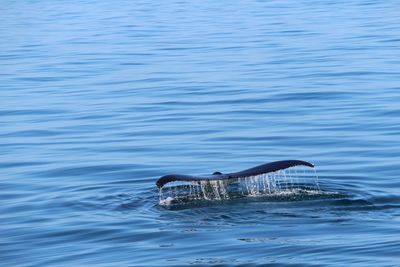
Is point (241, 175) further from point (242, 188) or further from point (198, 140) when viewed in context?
point (198, 140)

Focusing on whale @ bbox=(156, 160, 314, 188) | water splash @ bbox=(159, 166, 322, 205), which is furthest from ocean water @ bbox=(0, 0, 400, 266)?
whale @ bbox=(156, 160, 314, 188)

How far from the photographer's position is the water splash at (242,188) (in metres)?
12.2

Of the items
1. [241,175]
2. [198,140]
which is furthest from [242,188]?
[198,140]

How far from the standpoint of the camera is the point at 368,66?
2395 centimetres

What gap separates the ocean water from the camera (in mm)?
10719

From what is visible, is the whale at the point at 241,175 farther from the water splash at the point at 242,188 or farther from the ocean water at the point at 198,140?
the water splash at the point at 242,188

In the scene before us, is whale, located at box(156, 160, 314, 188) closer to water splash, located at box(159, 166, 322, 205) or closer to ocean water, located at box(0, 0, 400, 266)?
ocean water, located at box(0, 0, 400, 266)

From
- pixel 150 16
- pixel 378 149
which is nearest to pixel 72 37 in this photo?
pixel 150 16

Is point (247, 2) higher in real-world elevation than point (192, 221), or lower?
higher

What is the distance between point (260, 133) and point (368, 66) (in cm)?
763

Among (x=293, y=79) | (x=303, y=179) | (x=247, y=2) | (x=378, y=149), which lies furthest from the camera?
(x=247, y=2)

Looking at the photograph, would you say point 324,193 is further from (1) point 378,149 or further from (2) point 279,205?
(1) point 378,149

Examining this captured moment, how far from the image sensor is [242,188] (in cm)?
1267

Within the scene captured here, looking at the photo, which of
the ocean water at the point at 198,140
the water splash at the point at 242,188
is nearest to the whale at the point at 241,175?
the ocean water at the point at 198,140
